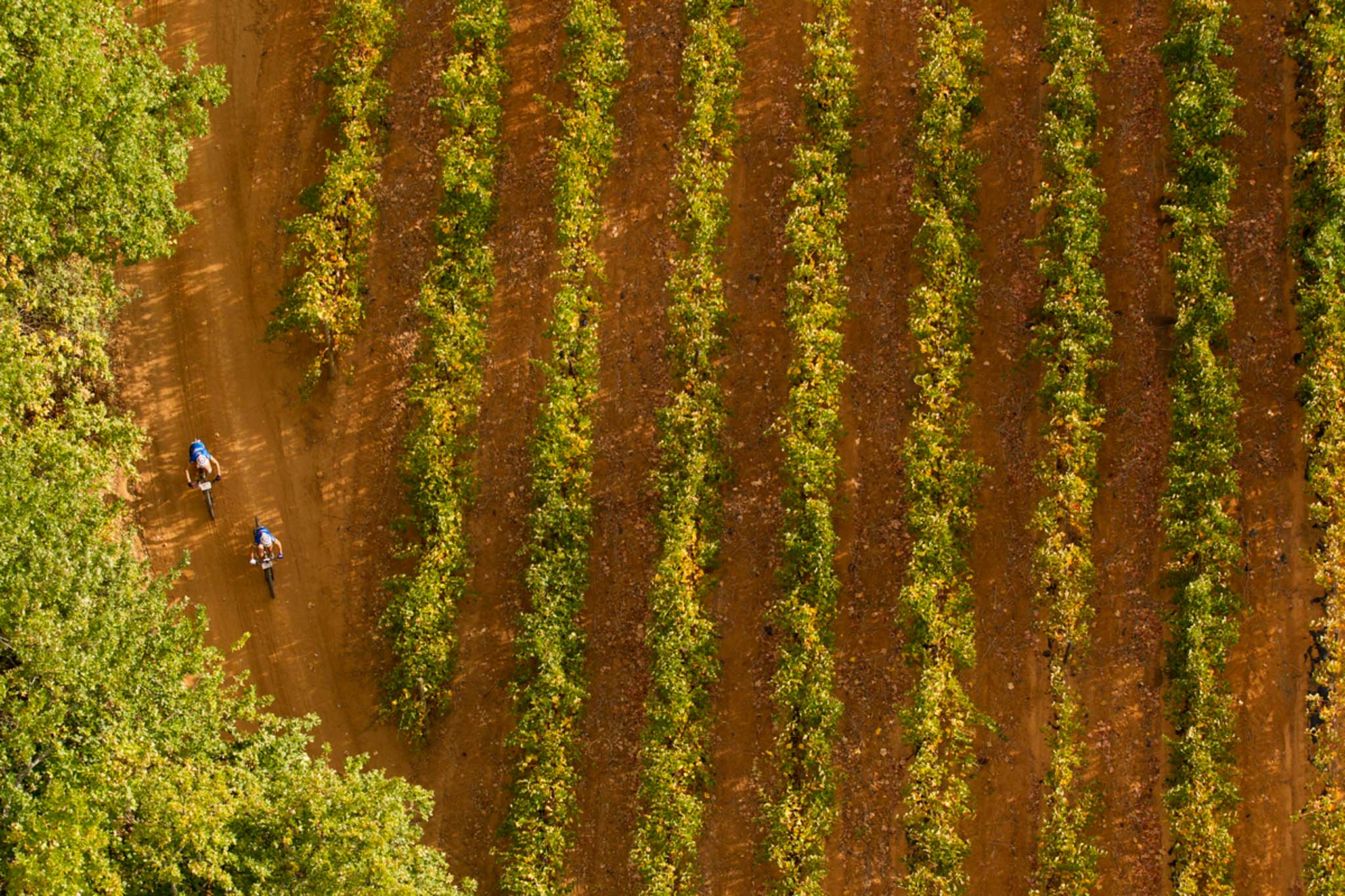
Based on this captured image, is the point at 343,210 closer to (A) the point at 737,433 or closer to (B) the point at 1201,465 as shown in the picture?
(A) the point at 737,433

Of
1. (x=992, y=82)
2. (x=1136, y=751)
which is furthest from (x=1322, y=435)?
(x=992, y=82)

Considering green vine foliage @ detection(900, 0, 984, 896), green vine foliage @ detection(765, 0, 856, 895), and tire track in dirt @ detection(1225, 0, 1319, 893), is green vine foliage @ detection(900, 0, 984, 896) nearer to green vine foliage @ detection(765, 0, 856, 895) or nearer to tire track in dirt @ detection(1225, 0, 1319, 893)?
green vine foliage @ detection(765, 0, 856, 895)

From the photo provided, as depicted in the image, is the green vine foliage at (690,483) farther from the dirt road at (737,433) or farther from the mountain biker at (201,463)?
the mountain biker at (201,463)

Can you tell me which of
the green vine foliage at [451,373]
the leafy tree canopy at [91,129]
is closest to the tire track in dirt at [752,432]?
the green vine foliage at [451,373]

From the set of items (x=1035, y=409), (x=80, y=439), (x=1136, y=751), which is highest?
(x=80, y=439)

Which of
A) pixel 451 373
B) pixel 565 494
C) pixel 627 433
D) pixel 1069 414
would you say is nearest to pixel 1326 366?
pixel 1069 414

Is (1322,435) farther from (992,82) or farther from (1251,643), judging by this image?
(992,82)
